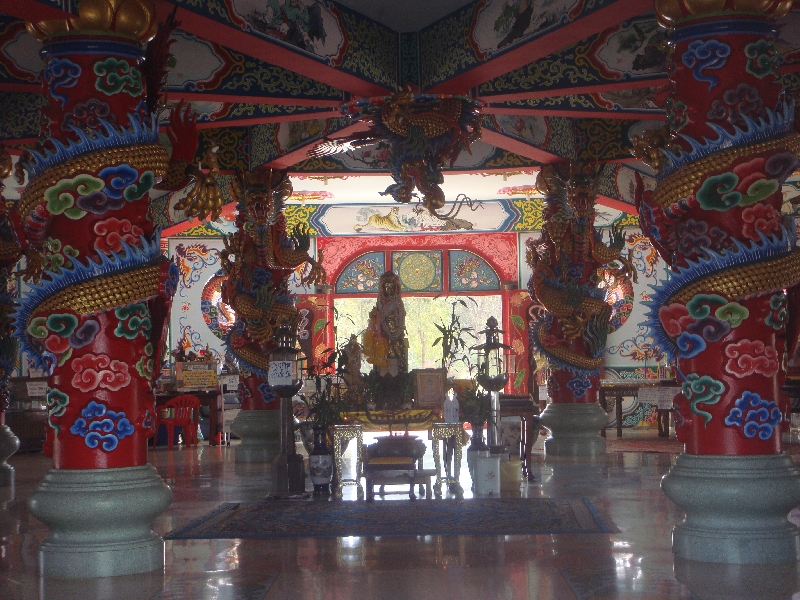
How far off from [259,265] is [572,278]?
3612 mm

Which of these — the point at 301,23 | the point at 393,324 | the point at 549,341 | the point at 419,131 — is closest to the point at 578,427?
the point at 549,341

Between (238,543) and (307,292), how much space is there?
11.6 m

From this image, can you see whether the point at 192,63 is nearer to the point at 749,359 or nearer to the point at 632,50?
the point at 632,50

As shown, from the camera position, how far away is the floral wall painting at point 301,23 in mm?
6609

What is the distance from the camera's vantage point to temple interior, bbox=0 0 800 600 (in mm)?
5320

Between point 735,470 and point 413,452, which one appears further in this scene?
point 413,452

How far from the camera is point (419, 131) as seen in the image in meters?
8.81

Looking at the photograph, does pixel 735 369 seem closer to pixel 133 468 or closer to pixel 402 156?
pixel 133 468

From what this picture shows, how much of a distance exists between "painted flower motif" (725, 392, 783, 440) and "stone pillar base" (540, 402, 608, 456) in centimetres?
620

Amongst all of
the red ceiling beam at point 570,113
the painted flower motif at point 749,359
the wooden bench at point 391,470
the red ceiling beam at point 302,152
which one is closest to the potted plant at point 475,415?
the wooden bench at point 391,470

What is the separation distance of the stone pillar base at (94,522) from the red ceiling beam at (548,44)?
12.9ft

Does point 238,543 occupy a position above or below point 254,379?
below

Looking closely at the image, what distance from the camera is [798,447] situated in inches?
466

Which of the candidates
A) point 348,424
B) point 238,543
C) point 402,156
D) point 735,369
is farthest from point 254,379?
point 735,369
